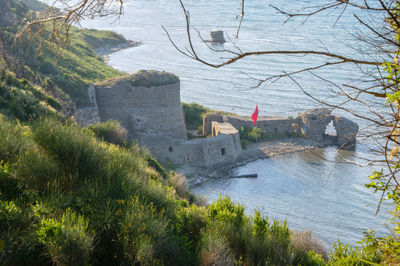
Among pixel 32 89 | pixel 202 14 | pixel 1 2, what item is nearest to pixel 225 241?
pixel 32 89

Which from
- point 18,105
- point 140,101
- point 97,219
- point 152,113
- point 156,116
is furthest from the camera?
point 156,116

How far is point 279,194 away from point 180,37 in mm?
60011

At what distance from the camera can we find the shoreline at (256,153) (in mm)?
26969

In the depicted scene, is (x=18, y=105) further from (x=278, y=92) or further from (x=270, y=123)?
(x=278, y=92)

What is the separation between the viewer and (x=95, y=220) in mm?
5629

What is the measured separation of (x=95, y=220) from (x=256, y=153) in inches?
1120

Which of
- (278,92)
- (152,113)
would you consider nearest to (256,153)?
(152,113)

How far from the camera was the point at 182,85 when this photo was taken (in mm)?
57375

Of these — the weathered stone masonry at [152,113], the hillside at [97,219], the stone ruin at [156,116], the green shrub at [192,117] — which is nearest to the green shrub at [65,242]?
the hillside at [97,219]

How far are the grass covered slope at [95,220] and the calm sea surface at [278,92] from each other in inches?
86.0

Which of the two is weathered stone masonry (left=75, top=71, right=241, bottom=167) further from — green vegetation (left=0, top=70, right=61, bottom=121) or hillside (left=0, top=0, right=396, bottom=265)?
hillside (left=0, top=0, right=396, bottom=265)

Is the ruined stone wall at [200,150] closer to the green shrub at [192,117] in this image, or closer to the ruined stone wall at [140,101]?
the ruined stone wall at [140,101]

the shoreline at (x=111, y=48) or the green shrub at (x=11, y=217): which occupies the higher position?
the shoreline at (x=111, y=48)

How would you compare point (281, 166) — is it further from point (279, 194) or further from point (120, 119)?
point (120, 119)
